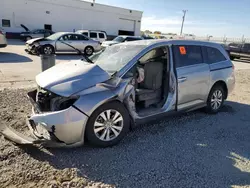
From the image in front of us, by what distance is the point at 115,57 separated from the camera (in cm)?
429

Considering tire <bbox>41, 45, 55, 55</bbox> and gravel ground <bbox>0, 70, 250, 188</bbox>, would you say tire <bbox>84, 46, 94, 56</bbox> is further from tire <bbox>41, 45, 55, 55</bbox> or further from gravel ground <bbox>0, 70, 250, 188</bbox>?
gravel ground <bbox>0, 70, 250, 188</bbox>

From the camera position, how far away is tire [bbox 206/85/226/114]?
523 cm

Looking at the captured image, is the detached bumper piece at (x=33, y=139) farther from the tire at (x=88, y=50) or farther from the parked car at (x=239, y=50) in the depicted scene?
the parked car at (x=239, y=50)

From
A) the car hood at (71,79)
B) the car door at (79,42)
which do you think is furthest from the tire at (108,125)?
the car door at (79,42)

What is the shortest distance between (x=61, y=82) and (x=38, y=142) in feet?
2.89

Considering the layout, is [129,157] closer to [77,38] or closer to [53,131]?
[53,131]

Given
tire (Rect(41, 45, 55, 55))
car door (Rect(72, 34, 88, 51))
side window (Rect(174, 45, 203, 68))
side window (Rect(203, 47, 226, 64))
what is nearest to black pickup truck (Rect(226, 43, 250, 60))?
car door (Rect(72, 34, 88, 51))

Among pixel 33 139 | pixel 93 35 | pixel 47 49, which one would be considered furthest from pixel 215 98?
pixel 93 35

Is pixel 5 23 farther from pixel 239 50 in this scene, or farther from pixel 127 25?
pixel 239 50

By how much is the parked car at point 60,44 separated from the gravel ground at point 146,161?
10.8 metres

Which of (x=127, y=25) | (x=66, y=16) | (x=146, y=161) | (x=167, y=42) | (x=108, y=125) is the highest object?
(x=66, y=16)

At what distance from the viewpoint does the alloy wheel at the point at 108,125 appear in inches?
136

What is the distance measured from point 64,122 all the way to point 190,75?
2.68 meters

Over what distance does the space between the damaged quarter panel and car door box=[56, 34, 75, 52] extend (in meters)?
12.8
